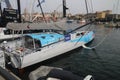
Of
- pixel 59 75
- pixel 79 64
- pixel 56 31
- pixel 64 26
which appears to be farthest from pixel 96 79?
pixel 56 31

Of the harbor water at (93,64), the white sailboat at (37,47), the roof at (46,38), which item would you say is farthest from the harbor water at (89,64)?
the roof at (46,38)

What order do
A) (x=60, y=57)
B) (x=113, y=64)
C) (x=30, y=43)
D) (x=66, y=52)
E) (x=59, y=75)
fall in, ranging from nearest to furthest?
(x=59, y=75) → (x=113, y=64) → (x=30, y=43) → (x=60, y=57) → (x=66, y=52)

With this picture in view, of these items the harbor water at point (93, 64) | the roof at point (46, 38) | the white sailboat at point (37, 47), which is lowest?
the harbor water at point (93, 64)

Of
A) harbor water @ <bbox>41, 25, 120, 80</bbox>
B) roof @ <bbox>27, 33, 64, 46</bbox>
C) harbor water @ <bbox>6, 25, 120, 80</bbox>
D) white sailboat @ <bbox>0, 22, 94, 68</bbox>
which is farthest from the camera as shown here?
roof @ <bbox>27, 33, 64, 46</bbox>

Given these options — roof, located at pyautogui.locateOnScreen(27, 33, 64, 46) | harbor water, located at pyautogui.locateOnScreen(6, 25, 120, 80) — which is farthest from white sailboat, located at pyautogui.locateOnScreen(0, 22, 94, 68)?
harbor water, located at pyautogui.locateOnScreen(6, 25, 120, 80)

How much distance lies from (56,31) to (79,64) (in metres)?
5.18

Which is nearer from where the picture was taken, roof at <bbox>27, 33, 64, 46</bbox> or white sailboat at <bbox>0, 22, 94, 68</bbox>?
white sailboat at <bbox>0, 22, 94, 68</bbox>

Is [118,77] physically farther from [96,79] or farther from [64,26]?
[64,26]

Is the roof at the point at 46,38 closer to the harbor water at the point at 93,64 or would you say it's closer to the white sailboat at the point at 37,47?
the white sailboat at the point at 37,47

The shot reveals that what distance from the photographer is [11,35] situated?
18.5 meters

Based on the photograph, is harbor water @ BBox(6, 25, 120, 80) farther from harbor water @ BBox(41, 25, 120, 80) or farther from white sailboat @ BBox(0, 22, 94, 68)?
white sailboat @ BBox(0, 22, 94, 68)

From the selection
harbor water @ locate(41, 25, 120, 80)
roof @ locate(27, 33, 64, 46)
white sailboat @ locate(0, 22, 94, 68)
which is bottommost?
harbor water @ locate(41, 25, 120, 80)

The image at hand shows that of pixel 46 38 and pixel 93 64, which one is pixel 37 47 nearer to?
pixel 46 38

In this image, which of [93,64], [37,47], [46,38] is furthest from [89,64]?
[37,47]
